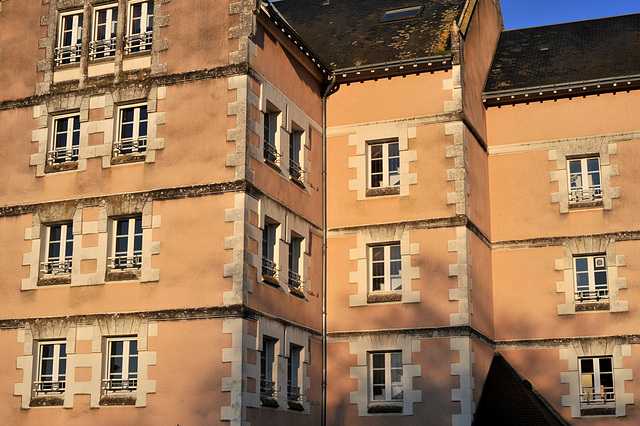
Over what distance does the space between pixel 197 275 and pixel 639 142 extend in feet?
36.7

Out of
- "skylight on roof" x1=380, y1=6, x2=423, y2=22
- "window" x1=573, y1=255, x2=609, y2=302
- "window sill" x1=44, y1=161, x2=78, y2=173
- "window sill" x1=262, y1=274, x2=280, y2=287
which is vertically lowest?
"window sill" x1=262, y1=274, x2=280, y2=287

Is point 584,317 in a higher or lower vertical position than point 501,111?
lower

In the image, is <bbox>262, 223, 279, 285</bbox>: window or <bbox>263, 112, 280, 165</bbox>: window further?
<bbox>263, 112, 280, 165</bbox>: window

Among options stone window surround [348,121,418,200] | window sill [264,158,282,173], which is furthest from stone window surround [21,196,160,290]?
stone window surround [348,121,418,200]

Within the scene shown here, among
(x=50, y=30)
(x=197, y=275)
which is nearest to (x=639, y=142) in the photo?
(x=197, y=275)

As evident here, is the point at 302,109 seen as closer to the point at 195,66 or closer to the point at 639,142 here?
the point at 195,66

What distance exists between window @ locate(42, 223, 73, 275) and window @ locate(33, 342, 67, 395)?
1539mm

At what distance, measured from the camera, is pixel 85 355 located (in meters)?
18.7

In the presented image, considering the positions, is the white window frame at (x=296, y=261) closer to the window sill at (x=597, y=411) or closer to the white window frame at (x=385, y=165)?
the white window frame at (x=385, y=165)

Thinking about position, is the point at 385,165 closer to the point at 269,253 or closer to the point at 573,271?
the point at 269,253

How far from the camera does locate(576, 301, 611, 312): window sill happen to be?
2184 cm

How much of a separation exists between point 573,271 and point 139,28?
1139 centimetres

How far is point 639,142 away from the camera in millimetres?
22500

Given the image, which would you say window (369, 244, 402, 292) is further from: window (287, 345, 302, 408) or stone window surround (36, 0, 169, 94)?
stone window surround (36, 0, 169, 94)
